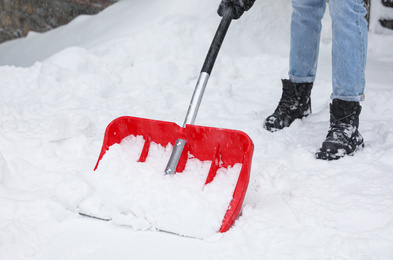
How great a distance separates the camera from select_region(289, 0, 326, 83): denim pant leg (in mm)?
2068

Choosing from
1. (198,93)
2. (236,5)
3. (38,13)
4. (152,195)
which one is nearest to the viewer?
(152,195)

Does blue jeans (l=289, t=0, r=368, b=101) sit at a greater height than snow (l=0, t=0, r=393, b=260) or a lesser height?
greater

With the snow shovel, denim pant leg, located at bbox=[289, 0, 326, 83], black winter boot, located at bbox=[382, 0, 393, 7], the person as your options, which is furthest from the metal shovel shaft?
black winter boot, located at bbox=[382, 0, 393, 7]

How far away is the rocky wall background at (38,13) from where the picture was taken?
444cm

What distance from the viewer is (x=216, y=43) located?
183cm

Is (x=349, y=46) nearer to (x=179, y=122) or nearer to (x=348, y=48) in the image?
(x=348, y=48)

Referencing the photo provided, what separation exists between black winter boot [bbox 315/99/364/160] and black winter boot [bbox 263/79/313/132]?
0.36 meters

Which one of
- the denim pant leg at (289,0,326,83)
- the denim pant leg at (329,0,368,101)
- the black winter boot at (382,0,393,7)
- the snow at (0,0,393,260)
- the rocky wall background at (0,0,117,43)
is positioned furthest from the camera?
the rocky wall background at (0,0,117,43)

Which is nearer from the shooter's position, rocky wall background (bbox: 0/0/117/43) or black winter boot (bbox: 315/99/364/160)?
black winter boot (bbox: 315/99/364/160)

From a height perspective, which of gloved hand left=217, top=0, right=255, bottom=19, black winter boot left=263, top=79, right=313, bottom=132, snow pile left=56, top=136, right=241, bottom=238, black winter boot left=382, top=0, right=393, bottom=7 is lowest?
snow pile left=56, top=136, right=241, bottom=238

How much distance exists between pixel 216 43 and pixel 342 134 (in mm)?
664

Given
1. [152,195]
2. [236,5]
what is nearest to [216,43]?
[236,5]

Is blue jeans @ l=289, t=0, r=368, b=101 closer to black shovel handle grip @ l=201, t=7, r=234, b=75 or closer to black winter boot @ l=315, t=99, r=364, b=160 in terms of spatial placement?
black winter boot @ l=315, t=99, r=364, b=160

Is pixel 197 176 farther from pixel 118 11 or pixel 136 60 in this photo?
pixel 118 11
